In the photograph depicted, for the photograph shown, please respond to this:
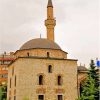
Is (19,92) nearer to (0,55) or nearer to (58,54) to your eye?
(58,54)

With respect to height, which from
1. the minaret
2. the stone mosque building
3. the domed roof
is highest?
the minaret

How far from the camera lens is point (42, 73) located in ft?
88.6

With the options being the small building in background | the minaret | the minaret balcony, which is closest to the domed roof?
the minaret

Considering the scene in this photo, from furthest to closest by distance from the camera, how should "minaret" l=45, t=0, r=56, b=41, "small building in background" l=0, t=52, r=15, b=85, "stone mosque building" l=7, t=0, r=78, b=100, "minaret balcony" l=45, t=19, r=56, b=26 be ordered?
"small building in background" l=0, t=52, r=15, b=85
"minaret balcony" l=45, t=19, r=56, b=26
"minaret" l=45, t=0, r=56, b=41
"stone mosque building" l=7, t=0, r=78, b=100

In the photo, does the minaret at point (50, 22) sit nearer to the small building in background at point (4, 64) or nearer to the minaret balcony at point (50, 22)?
the minaret balcony at point (50, 22)

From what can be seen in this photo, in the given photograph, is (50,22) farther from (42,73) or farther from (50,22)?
(42,73)

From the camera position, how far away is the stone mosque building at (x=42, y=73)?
2647 cm

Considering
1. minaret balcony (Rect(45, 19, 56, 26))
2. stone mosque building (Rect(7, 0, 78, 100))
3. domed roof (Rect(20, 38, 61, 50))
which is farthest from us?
minaret balcony (Rect(45, 19, 56, 26))

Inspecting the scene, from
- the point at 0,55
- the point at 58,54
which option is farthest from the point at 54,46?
the point at 0,55

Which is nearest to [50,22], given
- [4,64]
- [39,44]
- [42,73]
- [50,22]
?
[50,22]

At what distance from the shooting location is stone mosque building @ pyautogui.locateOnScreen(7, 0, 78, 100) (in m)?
26.5

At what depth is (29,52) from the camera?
28.5 m

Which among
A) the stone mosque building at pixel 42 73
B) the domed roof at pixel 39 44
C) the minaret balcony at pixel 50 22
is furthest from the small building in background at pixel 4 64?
the stone mosque building at pixel 42 73

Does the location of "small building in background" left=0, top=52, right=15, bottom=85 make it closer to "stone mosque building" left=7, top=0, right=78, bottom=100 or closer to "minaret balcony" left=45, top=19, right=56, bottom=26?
"minaret balcony" left=45, top=19, right=56, bottom=26
